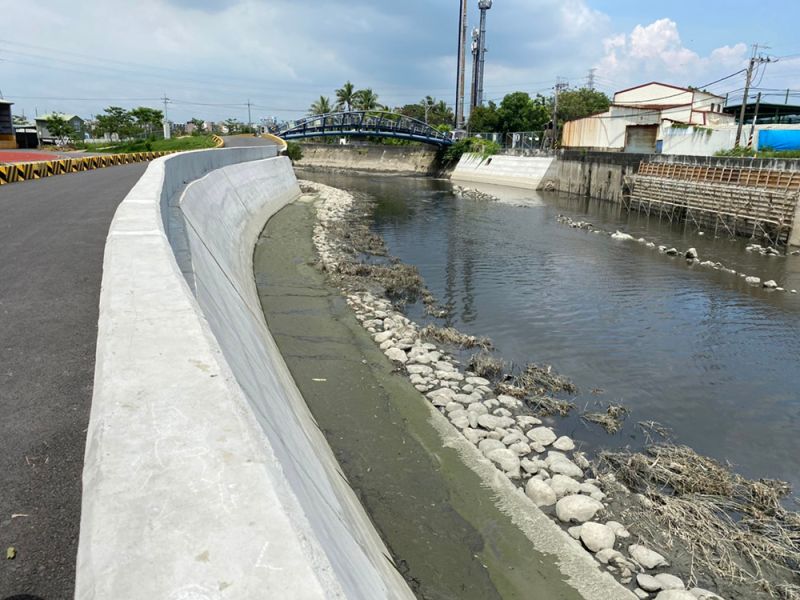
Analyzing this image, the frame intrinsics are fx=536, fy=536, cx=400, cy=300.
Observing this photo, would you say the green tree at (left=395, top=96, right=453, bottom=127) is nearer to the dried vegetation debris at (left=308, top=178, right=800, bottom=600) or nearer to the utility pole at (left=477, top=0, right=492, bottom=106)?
the utility pole at (left=477, top=0, right=492, bottom=106)

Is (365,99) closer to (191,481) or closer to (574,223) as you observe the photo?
(574,223)

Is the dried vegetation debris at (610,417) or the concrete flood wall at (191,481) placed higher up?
the concrete flood wall at (191,481)

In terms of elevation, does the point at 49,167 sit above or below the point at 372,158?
below

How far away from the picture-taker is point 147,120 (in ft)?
258

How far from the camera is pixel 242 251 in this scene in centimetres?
1806

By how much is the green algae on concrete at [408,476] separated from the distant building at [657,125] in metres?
40.5

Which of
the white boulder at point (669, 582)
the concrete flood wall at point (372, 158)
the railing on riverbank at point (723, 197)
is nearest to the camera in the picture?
the white boulder at point (669, 582)

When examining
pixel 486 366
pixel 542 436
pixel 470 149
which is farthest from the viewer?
pixel 470 149

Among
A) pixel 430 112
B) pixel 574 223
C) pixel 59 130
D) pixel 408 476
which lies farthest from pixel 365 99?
pixel 408 476

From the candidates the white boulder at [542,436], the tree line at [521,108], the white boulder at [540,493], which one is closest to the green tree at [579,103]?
the tree line at [521,108]

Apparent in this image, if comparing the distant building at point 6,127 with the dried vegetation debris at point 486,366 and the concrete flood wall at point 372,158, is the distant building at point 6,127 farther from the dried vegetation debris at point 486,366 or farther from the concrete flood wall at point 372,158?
the dried vegetation debris at point 486,366

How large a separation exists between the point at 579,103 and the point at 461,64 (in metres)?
18.6

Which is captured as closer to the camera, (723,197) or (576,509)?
(576,509)

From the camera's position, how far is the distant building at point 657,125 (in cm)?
4284
